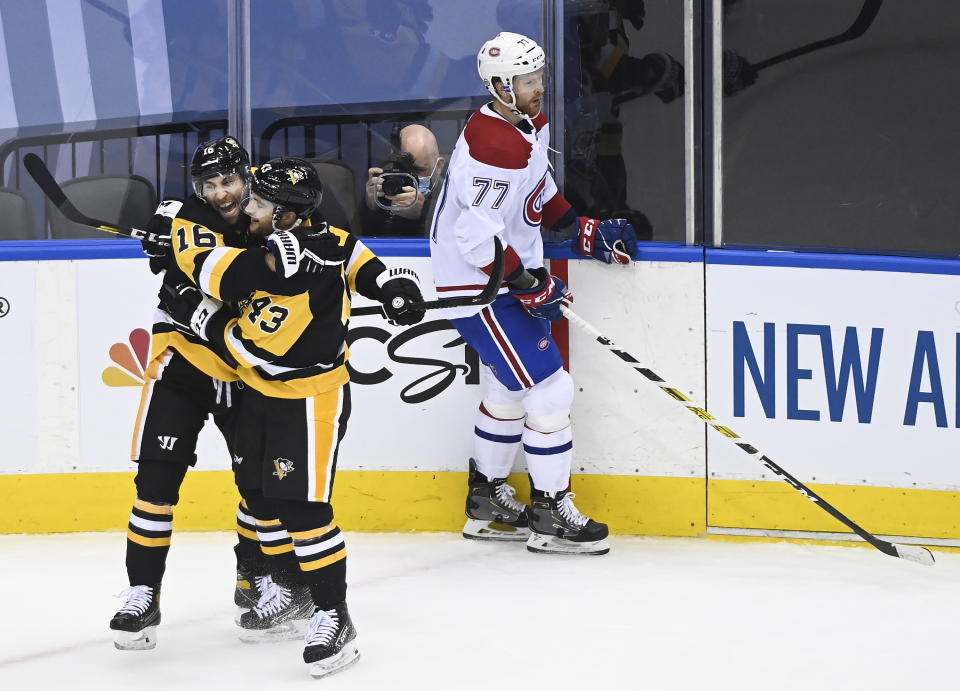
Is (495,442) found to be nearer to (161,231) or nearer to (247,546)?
(247,546)

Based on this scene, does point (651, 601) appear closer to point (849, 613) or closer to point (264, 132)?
point (849, 613)

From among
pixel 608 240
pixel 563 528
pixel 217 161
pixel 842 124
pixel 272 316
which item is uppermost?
pixel 842 124

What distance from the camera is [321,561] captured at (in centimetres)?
251

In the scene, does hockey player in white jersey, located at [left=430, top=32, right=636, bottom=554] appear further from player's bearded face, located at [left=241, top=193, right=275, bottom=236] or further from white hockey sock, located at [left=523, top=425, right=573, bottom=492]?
player's bearded face, located at [left=241, top=193, right=275, bottom=236]

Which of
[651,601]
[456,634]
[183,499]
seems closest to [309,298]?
[456,634]

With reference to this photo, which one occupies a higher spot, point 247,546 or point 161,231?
point 161,231

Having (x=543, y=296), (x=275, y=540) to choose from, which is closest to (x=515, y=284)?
(x=543, y=296)

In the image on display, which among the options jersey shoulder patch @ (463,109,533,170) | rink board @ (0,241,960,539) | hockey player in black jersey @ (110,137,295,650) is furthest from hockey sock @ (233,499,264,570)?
jersey shoulder patch @ (463,109,533,170)

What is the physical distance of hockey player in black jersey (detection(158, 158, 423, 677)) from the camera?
246 cm

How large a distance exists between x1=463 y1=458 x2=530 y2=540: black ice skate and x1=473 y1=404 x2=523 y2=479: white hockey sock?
3 cm

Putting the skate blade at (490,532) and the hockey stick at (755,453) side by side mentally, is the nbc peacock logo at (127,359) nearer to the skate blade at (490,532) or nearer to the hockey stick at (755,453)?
the skate blade at (490,532)

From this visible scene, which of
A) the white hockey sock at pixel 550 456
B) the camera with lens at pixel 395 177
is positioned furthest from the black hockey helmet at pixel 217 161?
the white hockey sock at pixel 550 456

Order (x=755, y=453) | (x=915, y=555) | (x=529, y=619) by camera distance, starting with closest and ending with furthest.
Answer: (x=529, y=619)
(x=915, y=555)
(x=755, y=453)

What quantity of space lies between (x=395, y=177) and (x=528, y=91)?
0.63 metres
